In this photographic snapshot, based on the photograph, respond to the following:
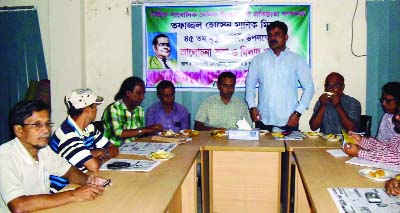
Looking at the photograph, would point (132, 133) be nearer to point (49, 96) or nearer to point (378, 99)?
point (49, 96)

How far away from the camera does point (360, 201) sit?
199 centimetres

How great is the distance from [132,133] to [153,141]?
0.31 metres

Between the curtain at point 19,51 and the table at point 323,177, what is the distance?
3.85 metres

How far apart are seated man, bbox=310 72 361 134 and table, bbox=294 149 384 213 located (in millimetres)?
1292

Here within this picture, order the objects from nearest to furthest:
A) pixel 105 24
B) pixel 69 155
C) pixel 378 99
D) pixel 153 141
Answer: pixel 69 155 → pixel 153 141 → pixel 378 99 → pixel 105 24

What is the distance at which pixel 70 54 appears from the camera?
5332mm

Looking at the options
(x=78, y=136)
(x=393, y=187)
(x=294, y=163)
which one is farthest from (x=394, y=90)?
(x=78, y=136)

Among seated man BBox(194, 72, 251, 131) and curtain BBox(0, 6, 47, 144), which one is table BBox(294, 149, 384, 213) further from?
curtain BBox(0, 6, 47, 144)

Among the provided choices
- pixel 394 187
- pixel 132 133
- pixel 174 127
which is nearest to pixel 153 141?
pixel 132 133

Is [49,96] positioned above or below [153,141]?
above

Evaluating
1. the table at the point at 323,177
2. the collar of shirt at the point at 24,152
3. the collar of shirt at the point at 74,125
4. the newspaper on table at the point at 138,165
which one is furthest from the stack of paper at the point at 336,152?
the collar of shirt at the point at 24,152

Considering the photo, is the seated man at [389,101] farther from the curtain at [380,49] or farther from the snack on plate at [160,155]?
the snack on plate at [160,155]

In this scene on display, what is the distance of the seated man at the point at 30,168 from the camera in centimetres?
196

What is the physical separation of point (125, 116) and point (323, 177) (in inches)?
86.8
